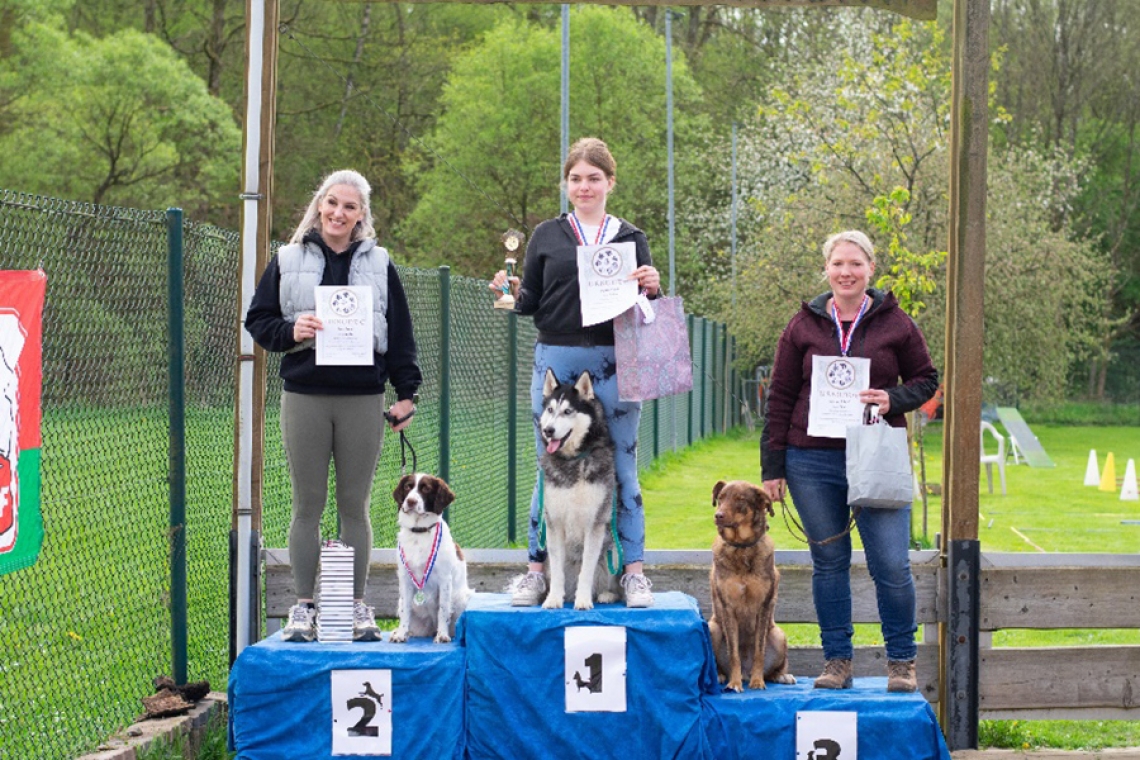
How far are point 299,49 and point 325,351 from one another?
35.2 meters

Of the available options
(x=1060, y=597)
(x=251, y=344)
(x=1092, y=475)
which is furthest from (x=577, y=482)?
(x=1092, y=475)

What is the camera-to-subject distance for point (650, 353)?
5.54m

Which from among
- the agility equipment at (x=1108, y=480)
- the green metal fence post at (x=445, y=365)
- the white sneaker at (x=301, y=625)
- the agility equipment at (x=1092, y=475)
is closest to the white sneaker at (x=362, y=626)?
the white sneaker at (x=301, y=625)

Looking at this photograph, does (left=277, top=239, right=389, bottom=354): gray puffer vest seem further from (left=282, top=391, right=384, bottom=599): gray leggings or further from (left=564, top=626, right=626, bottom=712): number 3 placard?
(left=564, top=626, right=626, bottom=712): number 3 placard

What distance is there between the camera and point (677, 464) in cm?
2278

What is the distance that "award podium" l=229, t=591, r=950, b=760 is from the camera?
539 cm

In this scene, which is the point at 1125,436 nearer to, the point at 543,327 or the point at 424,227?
the point at 424,227

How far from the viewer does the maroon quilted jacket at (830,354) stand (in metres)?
5.57

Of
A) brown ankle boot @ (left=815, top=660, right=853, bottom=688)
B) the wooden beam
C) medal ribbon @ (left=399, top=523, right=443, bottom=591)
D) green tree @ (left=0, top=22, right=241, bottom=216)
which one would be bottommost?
brown ankle boot @ (left=815, top=660, right=853, bottom=688)

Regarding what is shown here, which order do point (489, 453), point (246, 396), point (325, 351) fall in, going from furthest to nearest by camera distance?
1. point (489, 453)
2. point (246, 396)
3. point (325, 351)

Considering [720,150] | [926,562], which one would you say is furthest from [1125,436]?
[926,562]

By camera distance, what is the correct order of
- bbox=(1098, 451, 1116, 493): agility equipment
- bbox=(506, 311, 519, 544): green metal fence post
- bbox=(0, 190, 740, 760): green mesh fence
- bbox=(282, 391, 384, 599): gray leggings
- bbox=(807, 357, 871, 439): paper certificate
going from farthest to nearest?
bbox=(1098, 451, 1116, 493): agility equipment, bbox=(506, 311, 519, 544): green metal fence post, bbox=(0, 190, 740, 760): green mesh fence, bbox=(282, 391, 384, 599): gray leggings, bbox=(807, 357, 871, 439): paper certificate

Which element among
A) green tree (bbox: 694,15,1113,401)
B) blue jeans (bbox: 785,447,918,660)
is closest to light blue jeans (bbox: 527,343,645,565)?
blue jeans (bbox: 785,447,918,660)

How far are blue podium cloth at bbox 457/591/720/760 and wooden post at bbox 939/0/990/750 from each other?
1328 mm
